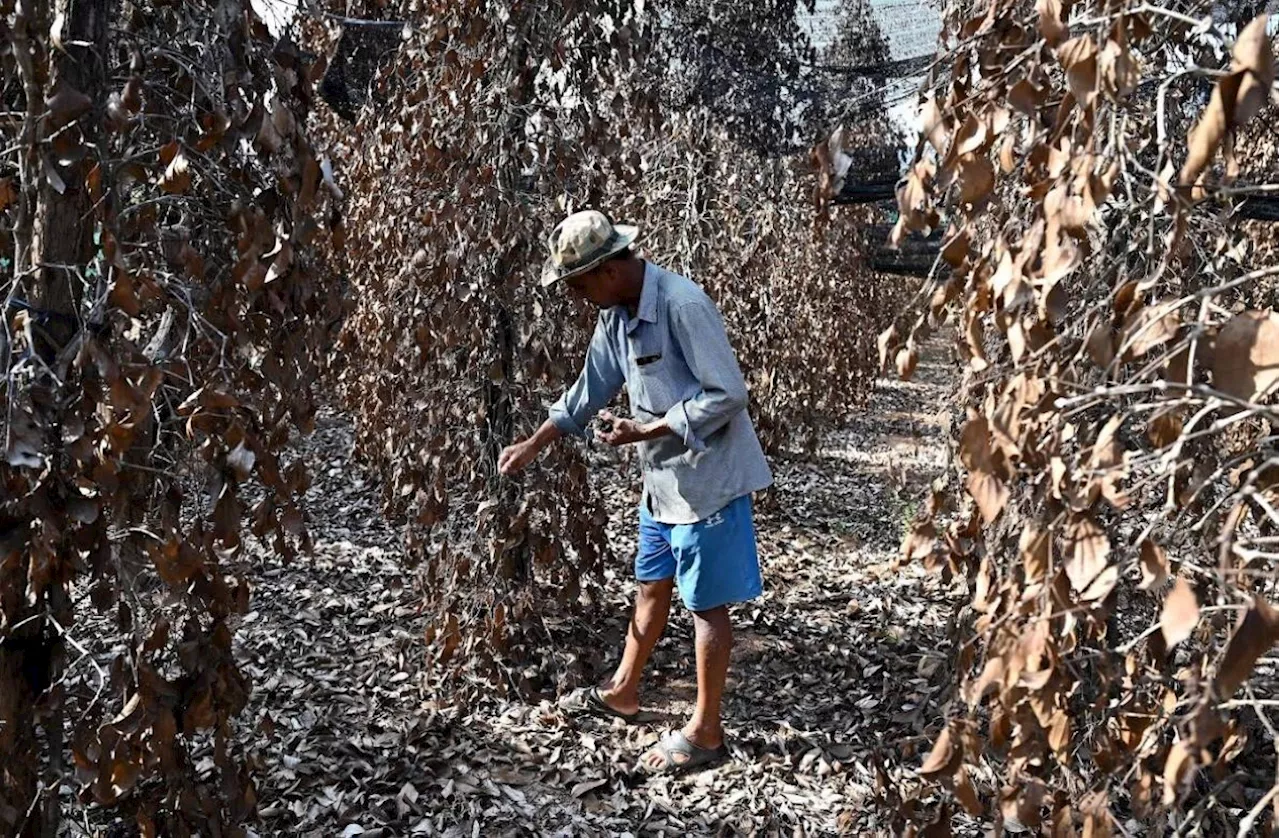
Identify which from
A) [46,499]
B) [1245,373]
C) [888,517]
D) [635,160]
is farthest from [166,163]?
[888,517]

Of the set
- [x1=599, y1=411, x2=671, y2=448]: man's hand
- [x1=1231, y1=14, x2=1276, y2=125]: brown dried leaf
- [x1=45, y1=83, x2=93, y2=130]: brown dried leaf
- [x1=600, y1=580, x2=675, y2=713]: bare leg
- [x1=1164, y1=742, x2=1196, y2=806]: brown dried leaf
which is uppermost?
[x1=45, y1=83, x2=93, y2=130]: brown dried leaf

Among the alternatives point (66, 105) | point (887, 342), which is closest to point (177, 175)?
point (66, 105)

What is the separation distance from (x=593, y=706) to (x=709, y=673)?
588mm

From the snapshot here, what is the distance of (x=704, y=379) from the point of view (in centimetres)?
286

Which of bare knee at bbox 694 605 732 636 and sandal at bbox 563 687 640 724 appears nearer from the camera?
Result: bare knee at bbox 694 605 732 636

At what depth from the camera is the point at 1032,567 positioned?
1.29 m

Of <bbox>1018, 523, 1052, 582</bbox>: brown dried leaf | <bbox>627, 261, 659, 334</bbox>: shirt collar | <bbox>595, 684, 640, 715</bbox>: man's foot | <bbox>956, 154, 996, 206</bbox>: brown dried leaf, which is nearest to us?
<bbox>1018, 523, 1052, 582</bbox>: brown dried leaf

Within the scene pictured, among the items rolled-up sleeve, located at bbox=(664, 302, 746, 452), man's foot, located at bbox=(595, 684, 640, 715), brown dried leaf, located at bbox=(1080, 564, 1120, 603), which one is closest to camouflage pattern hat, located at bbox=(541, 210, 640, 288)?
rolled-up sleeve, located at bbox=(664, 302, 746, 452)

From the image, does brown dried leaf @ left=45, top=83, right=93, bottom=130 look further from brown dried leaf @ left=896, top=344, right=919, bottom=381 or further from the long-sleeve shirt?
the long-sleeve shirt

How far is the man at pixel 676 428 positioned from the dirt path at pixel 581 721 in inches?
9.3

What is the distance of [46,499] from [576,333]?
2.15 metres

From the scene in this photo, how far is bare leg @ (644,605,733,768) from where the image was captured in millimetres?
3061

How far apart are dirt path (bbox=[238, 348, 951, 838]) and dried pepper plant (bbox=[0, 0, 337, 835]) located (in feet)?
1.45

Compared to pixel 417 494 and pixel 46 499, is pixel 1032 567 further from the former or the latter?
pixel 417 494
